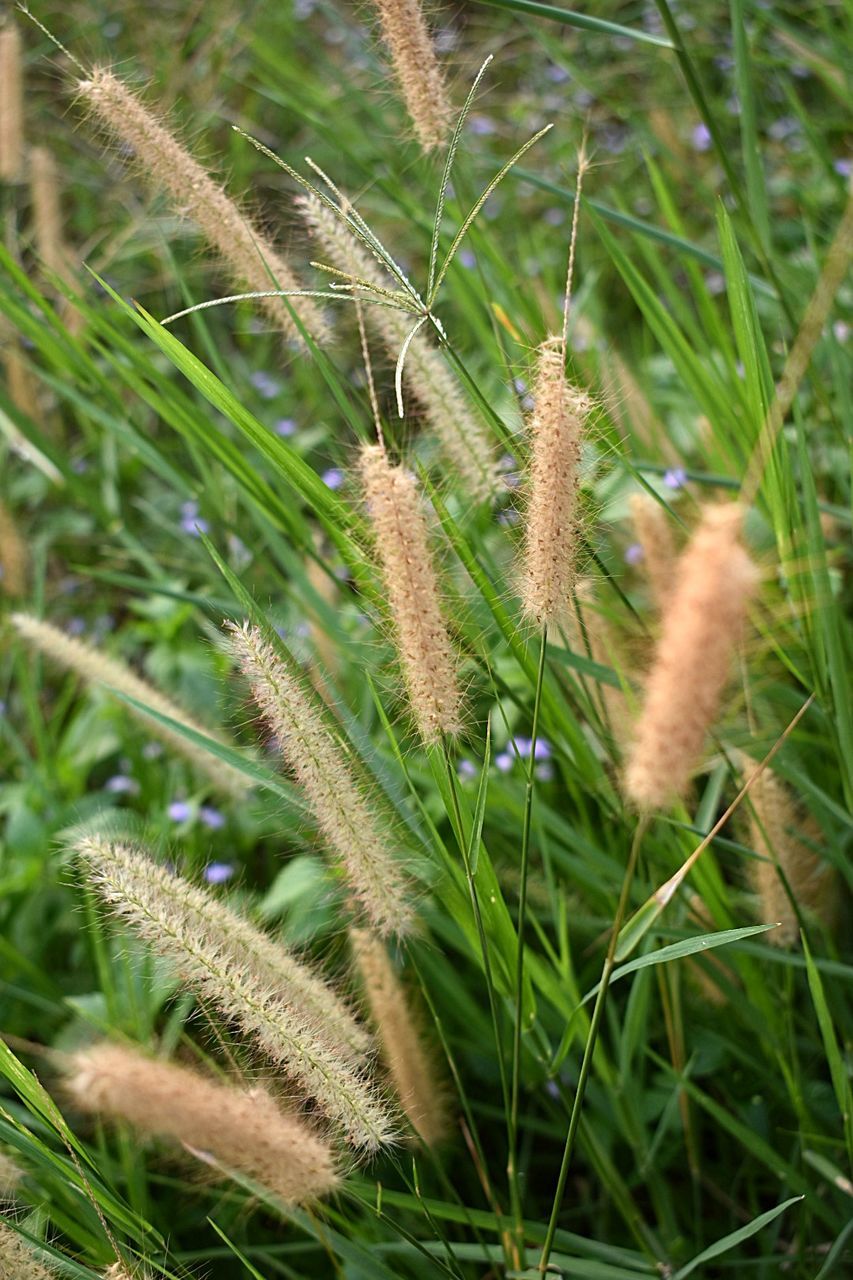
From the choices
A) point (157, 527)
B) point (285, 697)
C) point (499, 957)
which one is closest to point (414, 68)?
point (285, 697)

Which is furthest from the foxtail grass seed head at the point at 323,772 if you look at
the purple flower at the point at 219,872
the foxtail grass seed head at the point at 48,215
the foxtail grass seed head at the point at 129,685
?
the foxtail grass seed head at the point at 48,215

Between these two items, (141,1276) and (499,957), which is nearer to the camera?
(141,1276)

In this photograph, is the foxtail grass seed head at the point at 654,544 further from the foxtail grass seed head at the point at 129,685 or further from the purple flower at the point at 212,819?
the purple flower at the point at 212,819

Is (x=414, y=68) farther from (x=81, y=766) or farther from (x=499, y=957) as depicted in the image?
(x=81, y=766)

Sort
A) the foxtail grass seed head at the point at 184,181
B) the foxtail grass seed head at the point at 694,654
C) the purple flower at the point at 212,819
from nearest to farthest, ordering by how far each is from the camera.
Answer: the foxtail grass seed head at the point at 694,654 < the foxtail grass seed head at the point at 184,181 < the purple flower at the point at 212,819

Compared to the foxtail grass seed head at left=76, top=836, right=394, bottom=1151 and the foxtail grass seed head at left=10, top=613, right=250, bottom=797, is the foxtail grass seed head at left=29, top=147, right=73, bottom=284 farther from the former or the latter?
the foxtail grass seed head at left=76, top=836, right=394, bottom=1151

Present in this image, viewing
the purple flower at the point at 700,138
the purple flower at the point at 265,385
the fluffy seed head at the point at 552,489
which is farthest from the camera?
the purple flower at the point at 700,138

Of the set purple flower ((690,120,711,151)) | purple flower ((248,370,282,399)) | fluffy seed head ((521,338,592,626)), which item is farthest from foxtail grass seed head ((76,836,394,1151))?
purple flower ((690,120,711,151))
